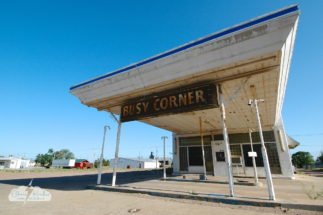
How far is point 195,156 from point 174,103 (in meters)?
11.6

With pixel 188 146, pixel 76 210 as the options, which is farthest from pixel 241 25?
pixel 188 146

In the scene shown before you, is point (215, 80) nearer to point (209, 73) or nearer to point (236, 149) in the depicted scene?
point (209, 73)

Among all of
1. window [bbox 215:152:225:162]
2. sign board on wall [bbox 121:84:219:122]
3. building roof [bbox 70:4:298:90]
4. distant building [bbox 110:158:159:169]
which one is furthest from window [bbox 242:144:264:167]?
distant building [bbox 110:158:159:169]

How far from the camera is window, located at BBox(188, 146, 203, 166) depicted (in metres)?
16.5

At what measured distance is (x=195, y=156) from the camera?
16.7 meters

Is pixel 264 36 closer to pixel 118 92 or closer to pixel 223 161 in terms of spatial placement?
pixel 118 92

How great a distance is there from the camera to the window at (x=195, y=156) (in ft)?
54.0

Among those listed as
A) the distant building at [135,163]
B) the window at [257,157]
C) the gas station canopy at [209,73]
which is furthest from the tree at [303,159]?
the gas station canopy at [209,73]

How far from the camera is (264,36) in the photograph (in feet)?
15.9

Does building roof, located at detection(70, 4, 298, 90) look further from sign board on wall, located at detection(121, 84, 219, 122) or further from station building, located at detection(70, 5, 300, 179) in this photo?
sign board on wall, located at detection(121, 84, 219, 122)

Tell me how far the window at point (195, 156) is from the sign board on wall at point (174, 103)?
10709 mm

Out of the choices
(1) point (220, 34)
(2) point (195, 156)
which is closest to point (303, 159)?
(2) point (195, 156)

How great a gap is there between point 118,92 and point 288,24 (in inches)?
272

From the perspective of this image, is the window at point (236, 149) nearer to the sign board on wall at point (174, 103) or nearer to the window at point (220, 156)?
the window at point (220, 156)
